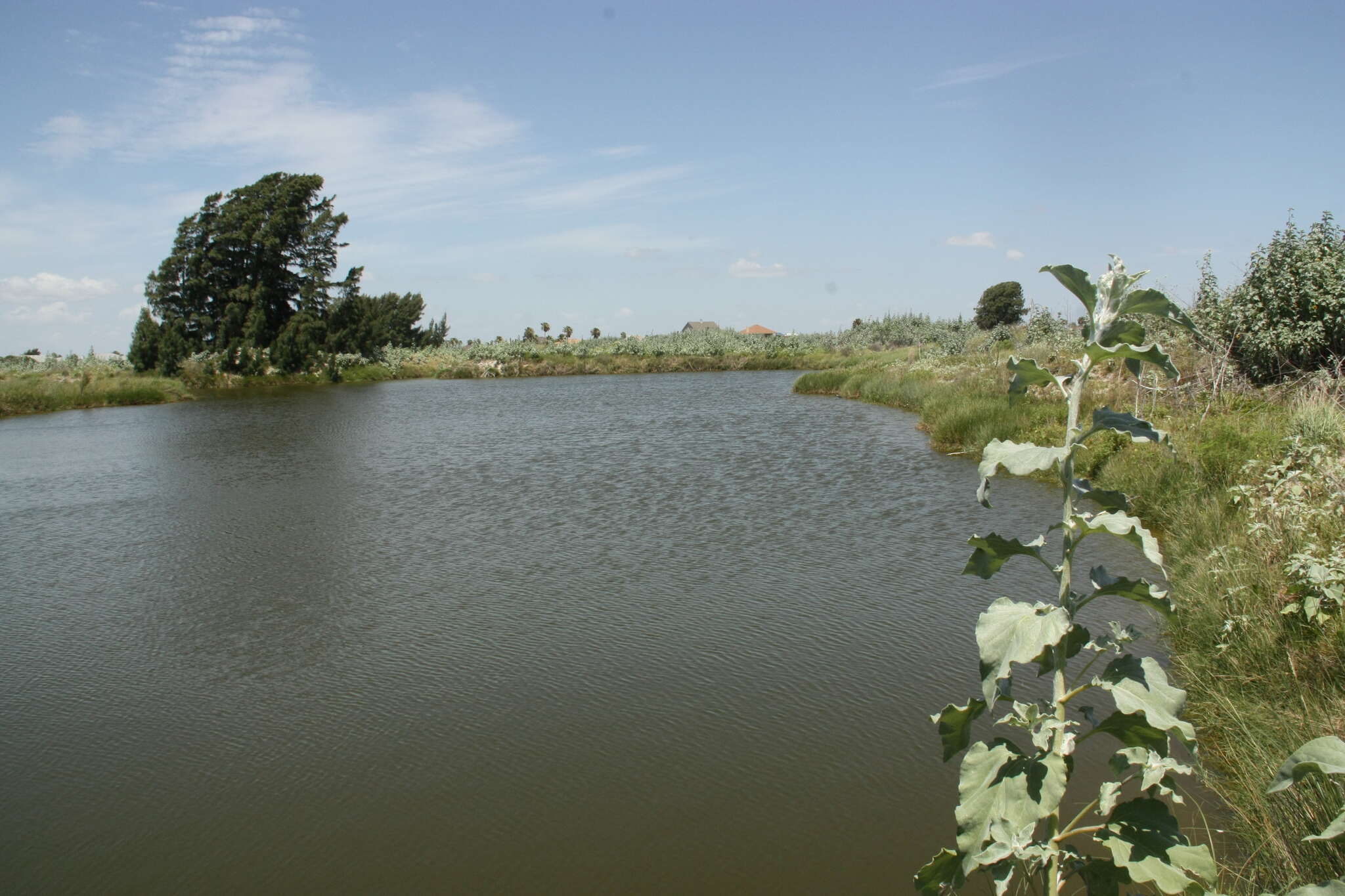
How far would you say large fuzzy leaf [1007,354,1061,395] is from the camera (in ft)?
6.79

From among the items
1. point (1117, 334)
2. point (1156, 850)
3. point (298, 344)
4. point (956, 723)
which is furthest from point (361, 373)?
point (1156, 850)

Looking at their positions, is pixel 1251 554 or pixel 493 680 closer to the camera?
pixel 1251 554

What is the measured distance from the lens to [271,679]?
5.86 m

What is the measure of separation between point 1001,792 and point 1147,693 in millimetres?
380

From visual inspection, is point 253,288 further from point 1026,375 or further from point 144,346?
point 1026,375

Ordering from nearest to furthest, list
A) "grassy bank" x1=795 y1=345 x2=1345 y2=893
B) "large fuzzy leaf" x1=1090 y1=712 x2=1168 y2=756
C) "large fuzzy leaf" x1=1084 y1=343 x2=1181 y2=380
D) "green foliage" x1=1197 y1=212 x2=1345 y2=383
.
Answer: "large fuzzy leaf" x1=1084 y1=343 x2=1181 y2=380
"large fuzzy leaf" x1=1090 y1=712 x2=1168 y2=756
"grassy bank" x1=795 y1=345 x2=1345 y2=893
"green foliage" x1=1197 y1=212 x2=1345 y2=383

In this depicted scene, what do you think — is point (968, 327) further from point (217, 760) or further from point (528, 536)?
point (217, 760)

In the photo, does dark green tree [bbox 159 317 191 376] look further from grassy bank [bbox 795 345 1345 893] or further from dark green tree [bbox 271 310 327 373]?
grassy bank [bbox 795 345 1345 893]

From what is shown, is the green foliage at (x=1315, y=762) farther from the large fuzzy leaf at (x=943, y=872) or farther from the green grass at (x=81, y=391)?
the green grass at (x=81, y=391)

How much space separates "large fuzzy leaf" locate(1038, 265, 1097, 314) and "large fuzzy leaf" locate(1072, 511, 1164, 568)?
50cm

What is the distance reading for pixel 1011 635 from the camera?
1958 millimetres

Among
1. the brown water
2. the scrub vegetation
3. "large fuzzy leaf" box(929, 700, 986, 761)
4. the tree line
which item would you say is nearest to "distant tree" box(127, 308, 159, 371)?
the tree line

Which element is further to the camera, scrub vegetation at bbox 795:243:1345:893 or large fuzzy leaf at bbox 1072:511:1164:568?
scrub vegetation at bbox 795:243:1345:893

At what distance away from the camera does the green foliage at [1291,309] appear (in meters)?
10.2
